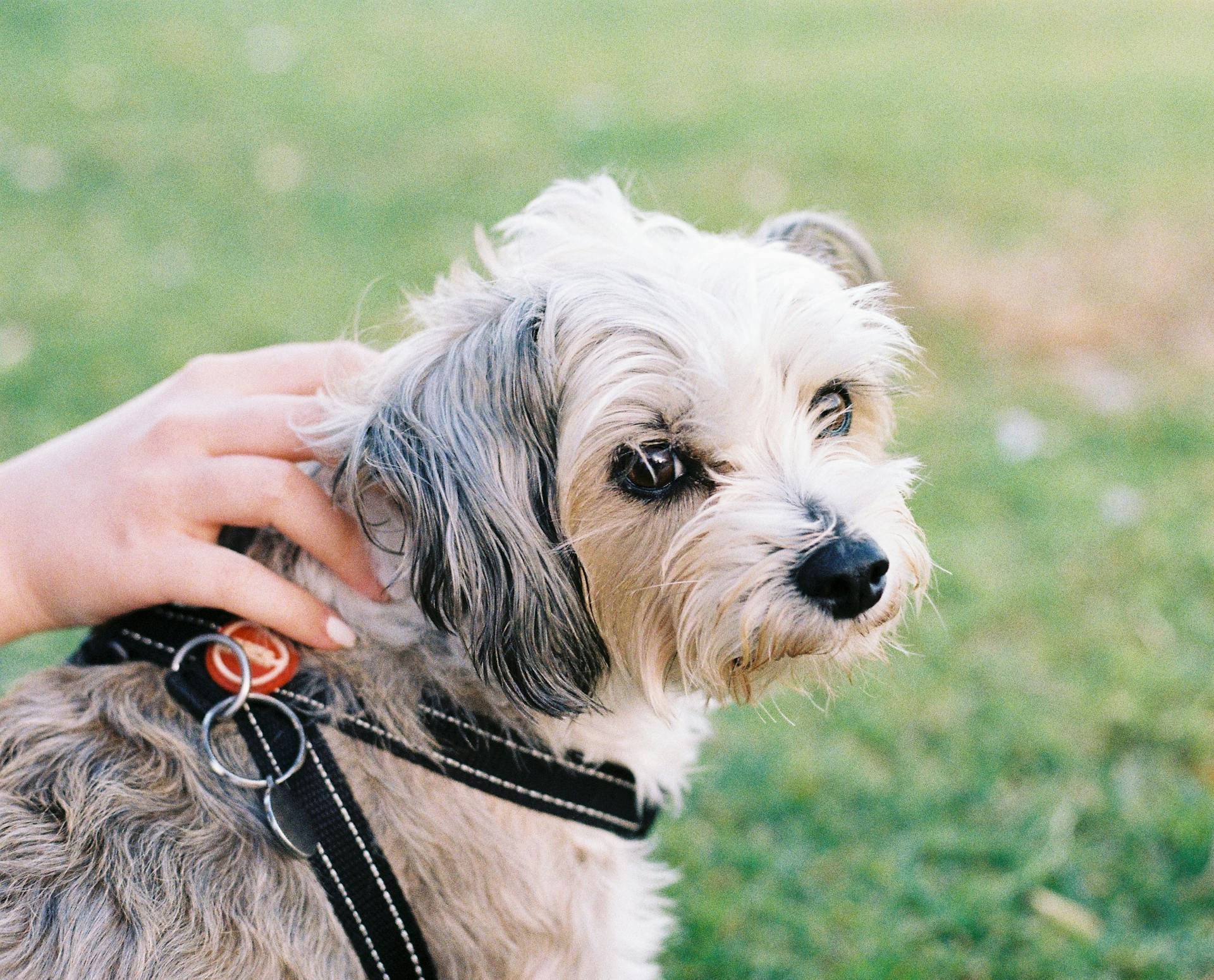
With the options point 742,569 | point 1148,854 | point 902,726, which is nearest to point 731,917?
point 902,726

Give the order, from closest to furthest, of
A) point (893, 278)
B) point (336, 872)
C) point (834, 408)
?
point (336, 872) → point (834, 408) → point (893, 278)

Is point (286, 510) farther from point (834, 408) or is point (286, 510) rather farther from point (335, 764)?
point (834, 408)

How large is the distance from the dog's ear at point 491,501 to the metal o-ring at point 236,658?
0.33 meters

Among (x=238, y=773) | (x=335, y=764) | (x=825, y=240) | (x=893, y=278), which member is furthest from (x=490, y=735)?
(x=893, y=278)

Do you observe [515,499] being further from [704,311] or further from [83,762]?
[83,762]

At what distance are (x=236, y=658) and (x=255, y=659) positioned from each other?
0.04 m

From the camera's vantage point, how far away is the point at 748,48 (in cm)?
1212

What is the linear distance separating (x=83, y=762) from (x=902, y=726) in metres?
2.62

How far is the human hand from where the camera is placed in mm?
2152

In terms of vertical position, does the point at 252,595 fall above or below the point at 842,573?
above

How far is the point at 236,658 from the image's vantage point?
2.17 metres

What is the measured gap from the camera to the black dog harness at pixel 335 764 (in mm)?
2059

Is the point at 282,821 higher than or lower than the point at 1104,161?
higher

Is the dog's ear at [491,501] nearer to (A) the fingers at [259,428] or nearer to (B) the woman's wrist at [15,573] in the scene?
(A) the fingers at [259,428]
